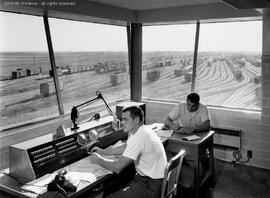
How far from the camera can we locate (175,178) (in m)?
3.09

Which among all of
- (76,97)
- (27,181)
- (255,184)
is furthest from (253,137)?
(27,181)

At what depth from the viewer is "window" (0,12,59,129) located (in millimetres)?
3945

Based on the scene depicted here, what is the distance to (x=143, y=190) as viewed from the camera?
294 cm

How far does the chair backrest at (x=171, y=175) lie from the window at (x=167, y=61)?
2.99 meters

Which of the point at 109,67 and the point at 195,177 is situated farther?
the point at 109,67

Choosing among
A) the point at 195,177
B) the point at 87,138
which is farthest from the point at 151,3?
the point at 195,177

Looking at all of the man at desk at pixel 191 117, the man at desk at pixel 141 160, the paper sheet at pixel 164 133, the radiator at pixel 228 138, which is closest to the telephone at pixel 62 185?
the man at desk at pixel 141 160

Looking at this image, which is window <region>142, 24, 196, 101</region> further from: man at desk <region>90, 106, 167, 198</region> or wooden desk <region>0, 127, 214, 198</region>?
man at desk <region>90, 106, 167, 198</region>

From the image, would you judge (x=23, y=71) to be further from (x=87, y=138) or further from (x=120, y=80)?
(x=120, y=80)

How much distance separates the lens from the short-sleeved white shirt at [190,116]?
4.55 meters

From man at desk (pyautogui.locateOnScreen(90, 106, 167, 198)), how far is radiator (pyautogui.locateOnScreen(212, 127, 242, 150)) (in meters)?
2.58

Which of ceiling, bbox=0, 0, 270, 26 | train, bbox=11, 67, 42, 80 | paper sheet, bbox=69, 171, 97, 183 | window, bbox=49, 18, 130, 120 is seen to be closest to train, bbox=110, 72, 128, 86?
window, bbox=49, 18, 130, 120

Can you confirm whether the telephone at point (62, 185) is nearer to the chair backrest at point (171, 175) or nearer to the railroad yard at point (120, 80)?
the chair backrest at point (171, 175)

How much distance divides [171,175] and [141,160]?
298 millimetres
